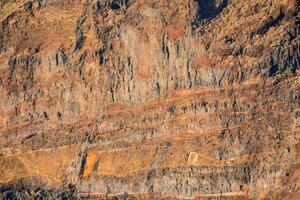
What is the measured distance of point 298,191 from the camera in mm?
121938

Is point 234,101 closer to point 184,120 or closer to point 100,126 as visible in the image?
point 184,120

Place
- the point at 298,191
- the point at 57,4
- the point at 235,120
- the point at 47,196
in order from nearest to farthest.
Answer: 1. the point at 298,191
2. the point at 235,120
3. the point at 47,196
4. the point at 57,4

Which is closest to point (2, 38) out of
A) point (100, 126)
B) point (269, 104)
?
point (100, 126)

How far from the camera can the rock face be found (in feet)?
421

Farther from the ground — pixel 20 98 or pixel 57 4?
pixel 57 4

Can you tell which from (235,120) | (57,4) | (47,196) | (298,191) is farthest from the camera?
(57,4)

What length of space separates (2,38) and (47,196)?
2444cm

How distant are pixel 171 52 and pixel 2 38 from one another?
27435mm

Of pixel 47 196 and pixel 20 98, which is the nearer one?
pixel 47 196

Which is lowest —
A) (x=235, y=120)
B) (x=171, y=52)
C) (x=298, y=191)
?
(x=298, y=191)

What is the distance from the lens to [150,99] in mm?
139750

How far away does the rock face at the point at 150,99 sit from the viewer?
421ft

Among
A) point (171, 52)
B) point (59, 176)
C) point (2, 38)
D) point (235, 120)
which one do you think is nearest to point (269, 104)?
point (235, 120)

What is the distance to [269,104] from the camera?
129 metres
